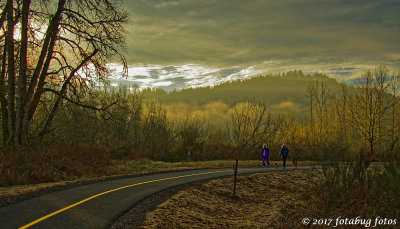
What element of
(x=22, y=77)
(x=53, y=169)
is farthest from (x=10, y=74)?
(x=53, y=169)

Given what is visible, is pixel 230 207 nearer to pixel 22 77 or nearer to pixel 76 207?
pixel 76 207

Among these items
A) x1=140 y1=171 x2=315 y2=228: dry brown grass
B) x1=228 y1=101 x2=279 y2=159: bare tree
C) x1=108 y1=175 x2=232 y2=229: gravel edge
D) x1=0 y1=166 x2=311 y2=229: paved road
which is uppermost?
x1=228 y1=101 x2=279 y2=159: bare tree

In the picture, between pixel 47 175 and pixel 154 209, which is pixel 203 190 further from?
pixel 47 175

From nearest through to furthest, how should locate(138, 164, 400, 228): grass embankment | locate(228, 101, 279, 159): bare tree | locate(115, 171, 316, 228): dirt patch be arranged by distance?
locate(138, 164, 400, 228): grass embankment → locate(115, 171, 316, 228): dirt patch → locate(228, 101, 279, 159): bare tree

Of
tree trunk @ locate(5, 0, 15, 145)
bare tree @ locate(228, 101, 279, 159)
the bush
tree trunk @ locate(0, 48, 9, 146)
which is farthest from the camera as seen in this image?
bare tree @ locate(228, 101, 279, 159)

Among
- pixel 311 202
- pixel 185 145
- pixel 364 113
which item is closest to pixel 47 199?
pixel 311 202

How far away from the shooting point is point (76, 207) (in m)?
8.55

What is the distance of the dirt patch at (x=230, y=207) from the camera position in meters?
8.21

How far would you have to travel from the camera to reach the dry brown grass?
8.24 m

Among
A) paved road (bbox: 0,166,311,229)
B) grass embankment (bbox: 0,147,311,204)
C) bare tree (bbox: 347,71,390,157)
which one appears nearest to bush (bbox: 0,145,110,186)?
grass embankment (bbox: 0,147,311,204)

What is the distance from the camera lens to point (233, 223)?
8.73 meters

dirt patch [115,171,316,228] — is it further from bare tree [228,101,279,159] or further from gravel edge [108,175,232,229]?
bare tree [228,101,279,159]

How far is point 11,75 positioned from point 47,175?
28.3 ft

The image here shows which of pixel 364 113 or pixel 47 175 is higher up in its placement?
pixel 364 113
